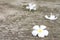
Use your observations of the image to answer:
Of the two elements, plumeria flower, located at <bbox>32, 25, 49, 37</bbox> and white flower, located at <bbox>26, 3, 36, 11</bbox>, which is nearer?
plumeria flower, located at <bbox>32, 25, 49, 37</bbox>

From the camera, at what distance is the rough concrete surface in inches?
34.2

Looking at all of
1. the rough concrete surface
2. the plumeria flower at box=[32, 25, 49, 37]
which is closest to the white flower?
the rough concrete surface

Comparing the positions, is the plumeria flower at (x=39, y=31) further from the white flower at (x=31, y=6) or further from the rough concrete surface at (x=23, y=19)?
the white flower at (x=31, y=6)

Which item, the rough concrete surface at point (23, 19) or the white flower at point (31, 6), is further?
the white flower at point (31, 6)

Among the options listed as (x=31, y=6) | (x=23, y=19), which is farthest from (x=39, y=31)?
(x=31, y=6)

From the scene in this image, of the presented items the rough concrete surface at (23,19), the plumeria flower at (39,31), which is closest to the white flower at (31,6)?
the rough concrete surface at (23,19)

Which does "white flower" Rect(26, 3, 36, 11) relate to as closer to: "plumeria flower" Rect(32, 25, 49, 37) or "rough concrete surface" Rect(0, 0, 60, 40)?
"rough concrete surface" Rect(0, 0, 60, 40)

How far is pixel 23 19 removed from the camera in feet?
3.30

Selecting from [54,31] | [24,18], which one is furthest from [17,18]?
[54,31]

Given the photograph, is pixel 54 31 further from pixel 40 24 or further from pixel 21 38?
pixel 21 38

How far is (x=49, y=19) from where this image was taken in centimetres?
101

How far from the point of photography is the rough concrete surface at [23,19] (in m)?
0.87

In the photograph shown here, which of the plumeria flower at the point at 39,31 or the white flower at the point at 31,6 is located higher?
the white flower at the point at 31,6

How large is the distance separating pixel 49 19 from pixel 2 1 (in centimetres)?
47
